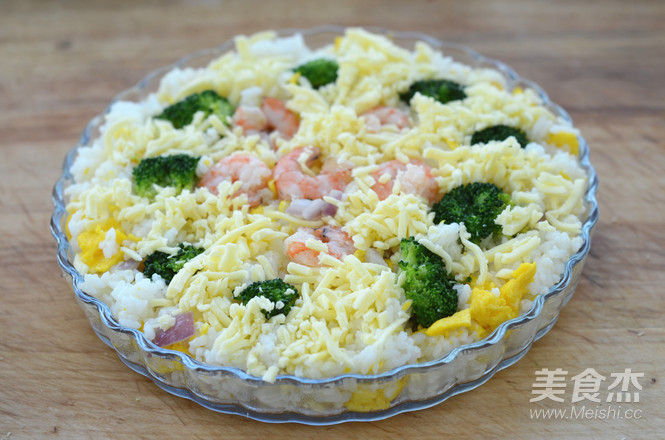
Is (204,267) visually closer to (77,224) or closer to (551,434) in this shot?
(77,224)

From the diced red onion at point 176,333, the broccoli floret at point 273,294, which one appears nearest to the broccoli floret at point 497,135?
the broccoli floret at point 273,294

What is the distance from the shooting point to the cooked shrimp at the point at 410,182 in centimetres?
418

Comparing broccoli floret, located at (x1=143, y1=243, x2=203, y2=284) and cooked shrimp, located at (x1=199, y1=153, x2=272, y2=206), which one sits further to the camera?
cooked shrimp, located at (x1=199, y1=153, x2=272, y2=206)

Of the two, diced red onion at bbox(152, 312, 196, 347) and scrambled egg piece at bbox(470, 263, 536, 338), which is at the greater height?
scrambled egg piece at bbox(470, 263, 536, 338)

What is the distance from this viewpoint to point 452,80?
5090 mm

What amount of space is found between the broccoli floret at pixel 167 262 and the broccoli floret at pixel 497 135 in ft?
5.84

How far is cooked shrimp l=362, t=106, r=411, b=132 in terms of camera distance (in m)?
4.71

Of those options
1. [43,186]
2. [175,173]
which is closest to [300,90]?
[175,173]

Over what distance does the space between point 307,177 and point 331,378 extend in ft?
4.37

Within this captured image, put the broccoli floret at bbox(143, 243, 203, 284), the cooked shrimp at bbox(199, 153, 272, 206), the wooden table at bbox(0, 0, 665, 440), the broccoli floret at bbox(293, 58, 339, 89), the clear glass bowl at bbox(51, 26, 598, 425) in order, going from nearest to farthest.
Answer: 1. the clear glass bowl at bbox(51, 26, 598, 425)
2. the wooden table at bbox(0, 0, 665, 440)
3. the broccoli floret at bbox(143, 243, 203, 284)
4. the cooked shrimp at bbox(199, 153, 272, 206)
5. the broccoli floret at bbox(293, 58, 339, 89)

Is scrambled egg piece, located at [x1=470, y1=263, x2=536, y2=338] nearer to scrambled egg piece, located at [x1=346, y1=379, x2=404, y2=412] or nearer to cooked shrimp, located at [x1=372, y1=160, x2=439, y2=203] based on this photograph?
scrambled egg piece, located at [x1=346, y1=379, x2=404, y2=412]

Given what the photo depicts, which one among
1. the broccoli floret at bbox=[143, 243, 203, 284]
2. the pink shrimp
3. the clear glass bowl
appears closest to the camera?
the clear glass bowl

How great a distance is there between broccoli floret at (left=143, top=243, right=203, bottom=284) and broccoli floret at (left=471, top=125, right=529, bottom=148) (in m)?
1.78

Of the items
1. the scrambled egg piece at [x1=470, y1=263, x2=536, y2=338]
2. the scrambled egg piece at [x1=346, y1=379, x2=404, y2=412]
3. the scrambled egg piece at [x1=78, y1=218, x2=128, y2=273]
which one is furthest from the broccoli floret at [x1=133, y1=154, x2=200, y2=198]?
the scrambled egg piece at [x1=470, y1=263, x2=536, y2=338]
